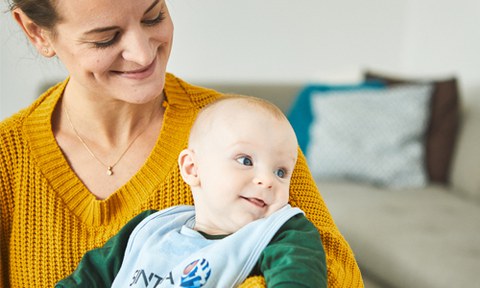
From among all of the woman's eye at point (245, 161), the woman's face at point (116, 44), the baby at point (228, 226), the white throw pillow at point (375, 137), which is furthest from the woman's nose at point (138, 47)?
the white throw pillow at point (375, 137)

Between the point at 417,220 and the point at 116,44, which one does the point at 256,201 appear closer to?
the point at 116,44

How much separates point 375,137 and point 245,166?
7.28 feet

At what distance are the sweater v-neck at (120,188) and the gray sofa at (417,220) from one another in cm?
126

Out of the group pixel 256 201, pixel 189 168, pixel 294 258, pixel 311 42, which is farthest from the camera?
pixel 311 42

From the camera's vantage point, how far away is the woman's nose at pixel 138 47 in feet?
4.24

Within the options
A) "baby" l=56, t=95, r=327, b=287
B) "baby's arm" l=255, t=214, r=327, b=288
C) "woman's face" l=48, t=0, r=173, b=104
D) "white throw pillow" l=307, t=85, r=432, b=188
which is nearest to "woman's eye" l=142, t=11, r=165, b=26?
"woman's face" l=48, t=0, r=173, b=104

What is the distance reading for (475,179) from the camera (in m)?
3.08

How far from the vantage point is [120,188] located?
1.46 metres

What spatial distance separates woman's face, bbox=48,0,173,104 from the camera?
4.17 ft

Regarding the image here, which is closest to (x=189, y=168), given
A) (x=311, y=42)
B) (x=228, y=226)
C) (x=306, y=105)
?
(x=228, y=226)

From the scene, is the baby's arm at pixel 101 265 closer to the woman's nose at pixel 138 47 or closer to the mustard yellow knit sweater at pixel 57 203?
the mustard yellow knit sweater at pixel 57 203

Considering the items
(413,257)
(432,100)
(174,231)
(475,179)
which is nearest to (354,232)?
(413,257)

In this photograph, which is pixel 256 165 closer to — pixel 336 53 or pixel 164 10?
pixel 164 10

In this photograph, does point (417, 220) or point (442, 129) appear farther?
point (442, 129)
